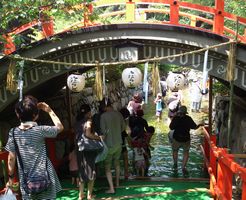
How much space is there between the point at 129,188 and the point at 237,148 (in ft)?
11.2

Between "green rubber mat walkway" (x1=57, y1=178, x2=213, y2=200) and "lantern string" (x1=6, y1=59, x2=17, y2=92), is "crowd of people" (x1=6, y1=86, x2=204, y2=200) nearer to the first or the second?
"green rubber mat walkway" (x1=57, y1=178, x2=213, y2=200)

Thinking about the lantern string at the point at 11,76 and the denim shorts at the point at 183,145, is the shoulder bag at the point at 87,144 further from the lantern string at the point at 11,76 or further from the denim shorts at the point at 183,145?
the denim shorts at the point at 183,145

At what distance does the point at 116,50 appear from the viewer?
7930 millimetres

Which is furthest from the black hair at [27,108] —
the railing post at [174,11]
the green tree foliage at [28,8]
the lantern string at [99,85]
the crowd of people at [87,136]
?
the railing post at [174,11]

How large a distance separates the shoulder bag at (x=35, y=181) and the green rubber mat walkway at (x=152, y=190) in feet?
10.2

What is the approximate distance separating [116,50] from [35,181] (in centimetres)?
463

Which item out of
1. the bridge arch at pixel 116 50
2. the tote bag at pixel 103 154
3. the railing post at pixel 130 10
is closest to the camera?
the tote bag at pixel 103 154

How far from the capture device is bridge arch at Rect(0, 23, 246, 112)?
286 inches

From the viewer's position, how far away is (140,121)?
795 centimetres

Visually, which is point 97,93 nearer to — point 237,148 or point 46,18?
point 46,18

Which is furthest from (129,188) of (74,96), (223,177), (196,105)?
(196,105)

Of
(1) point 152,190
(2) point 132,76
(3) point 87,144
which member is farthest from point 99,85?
(1) point 152,190

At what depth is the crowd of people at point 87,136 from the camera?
3.91 meters

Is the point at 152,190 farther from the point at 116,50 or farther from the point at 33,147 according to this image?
the point at 33,147
